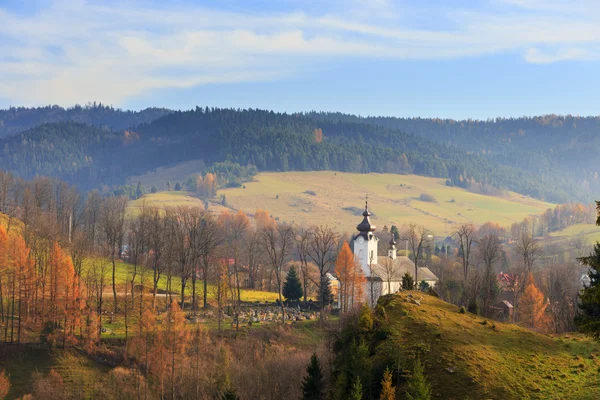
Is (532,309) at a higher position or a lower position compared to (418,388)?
lower

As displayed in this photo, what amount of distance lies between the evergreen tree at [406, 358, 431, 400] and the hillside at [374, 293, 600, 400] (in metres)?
1.74

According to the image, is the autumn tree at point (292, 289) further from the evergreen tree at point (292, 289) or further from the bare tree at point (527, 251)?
the bare tree at point (527, 251)

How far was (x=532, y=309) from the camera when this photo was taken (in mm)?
74125

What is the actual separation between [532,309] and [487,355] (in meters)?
37.6

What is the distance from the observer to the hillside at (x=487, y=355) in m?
36.0

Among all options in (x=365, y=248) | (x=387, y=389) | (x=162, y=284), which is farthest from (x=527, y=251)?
(x=387, y=389)

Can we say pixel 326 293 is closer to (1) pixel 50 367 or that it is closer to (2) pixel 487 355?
(1) pixel 50 367

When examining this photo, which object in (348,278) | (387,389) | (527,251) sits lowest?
(348,278)

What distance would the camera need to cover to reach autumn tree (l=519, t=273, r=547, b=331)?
7162 cm

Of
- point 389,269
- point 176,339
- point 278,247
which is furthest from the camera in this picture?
point 278,247

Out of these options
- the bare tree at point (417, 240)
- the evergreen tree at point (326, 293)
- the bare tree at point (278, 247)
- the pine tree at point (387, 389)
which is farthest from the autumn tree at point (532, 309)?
the pine tree at point (387, 389)

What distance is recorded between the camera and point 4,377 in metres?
56.8

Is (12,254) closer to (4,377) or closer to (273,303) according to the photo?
(4,377)

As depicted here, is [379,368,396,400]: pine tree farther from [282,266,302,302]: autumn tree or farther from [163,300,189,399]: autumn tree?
[282,266,302,302]: autumn tree
